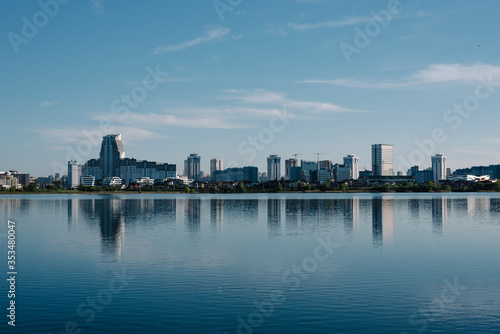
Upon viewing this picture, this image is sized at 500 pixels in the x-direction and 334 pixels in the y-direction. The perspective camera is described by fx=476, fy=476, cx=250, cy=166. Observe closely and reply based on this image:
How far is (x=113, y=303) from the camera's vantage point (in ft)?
71.2

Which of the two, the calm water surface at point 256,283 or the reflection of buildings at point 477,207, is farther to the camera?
the reflection of buildings at point 477,207

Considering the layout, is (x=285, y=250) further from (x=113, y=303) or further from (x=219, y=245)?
(x=113, y=303)

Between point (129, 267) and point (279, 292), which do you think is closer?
point (279, 292)

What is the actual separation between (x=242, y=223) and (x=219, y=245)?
866 inches

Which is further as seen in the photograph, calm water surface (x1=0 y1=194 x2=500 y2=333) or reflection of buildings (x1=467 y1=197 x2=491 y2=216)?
reflection of buildings (x1=467 y1=197 x2=491 y2=216)

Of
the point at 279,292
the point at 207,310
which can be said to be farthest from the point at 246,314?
the point at 279,292

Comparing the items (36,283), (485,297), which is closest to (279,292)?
(485,297)

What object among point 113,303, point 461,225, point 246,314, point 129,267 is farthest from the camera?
point 461,225

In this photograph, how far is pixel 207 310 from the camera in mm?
20438

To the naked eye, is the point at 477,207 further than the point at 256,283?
Yes

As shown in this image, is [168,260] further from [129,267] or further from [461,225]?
[461,225]

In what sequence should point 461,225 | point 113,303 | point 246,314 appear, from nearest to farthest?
1. point 246,314
2. point 113,303
3. point 461,225

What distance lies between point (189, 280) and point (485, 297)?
48.9ft

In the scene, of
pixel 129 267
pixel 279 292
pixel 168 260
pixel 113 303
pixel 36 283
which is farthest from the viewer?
pixel 168 260
